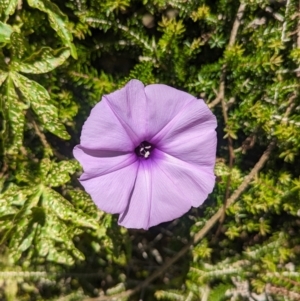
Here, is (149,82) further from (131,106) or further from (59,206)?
(59,206)

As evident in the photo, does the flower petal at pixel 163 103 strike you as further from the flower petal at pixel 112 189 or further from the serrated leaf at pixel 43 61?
the serrated leaf at pixel 43 61

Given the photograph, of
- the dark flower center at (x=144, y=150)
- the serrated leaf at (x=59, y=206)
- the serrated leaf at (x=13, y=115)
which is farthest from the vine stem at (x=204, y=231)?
the serrated leaf at (x=13, y=115)

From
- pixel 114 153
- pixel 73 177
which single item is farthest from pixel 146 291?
pixel 114 153

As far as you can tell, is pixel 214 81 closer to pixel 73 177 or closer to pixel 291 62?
pixel 291 62

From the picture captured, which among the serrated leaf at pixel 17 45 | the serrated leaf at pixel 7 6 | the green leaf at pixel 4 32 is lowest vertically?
the serrated leaf at pixel 17 45

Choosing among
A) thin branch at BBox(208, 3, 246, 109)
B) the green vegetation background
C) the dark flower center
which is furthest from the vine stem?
the dark flower center
